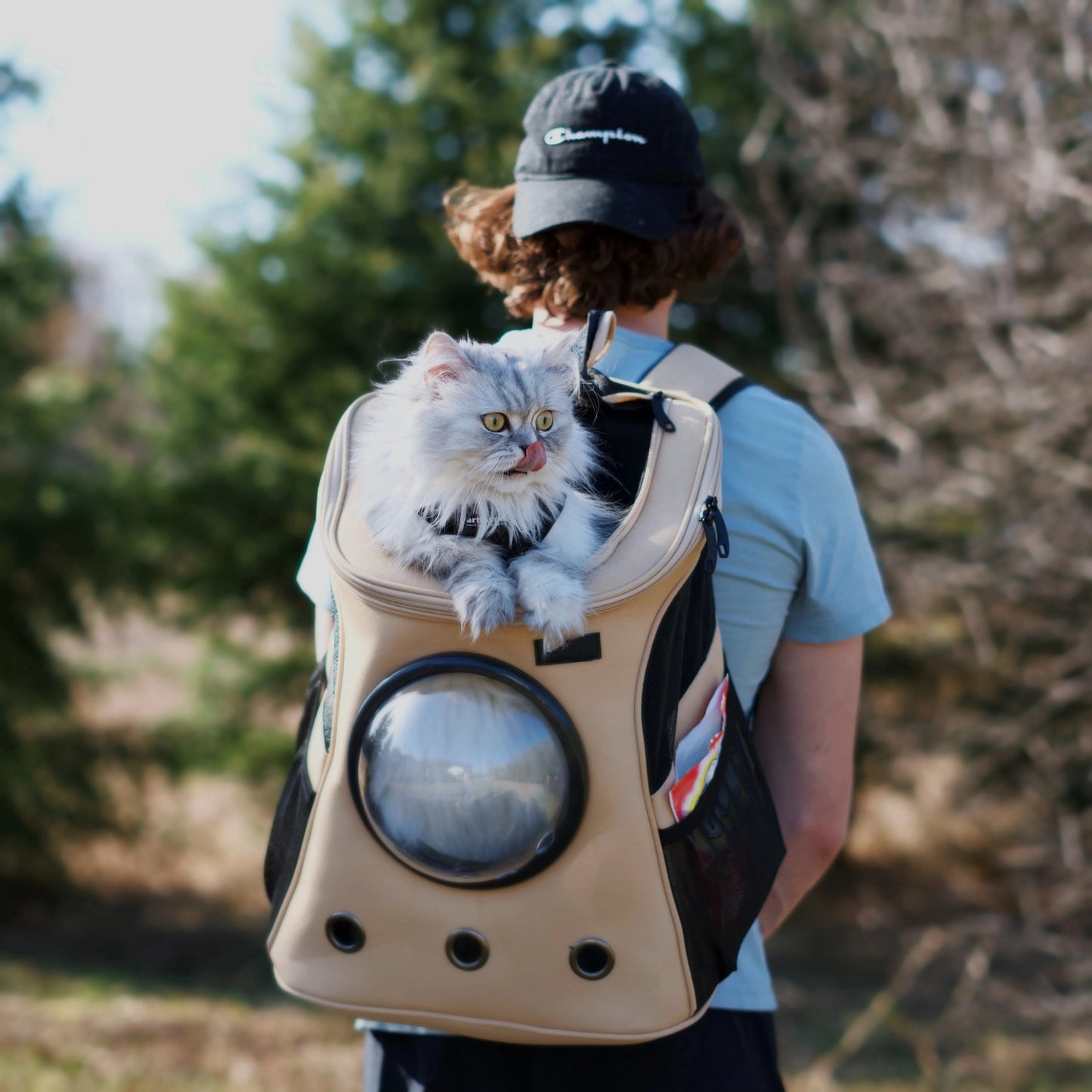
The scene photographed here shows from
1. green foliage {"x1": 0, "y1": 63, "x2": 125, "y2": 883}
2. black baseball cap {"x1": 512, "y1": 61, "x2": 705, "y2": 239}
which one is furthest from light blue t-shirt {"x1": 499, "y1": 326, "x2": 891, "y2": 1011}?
green foliage {"x1": 0, "y1": 63, "x2": 125, "y2": 883}

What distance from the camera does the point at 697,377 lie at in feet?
5.02

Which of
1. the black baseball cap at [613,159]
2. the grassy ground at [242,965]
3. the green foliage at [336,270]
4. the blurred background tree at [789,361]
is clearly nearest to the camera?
the black baseball cap at [613,159]

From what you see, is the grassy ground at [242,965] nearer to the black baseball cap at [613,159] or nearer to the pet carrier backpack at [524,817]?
the pet carrier backpack at [524,817]

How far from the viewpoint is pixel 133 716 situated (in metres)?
7.30

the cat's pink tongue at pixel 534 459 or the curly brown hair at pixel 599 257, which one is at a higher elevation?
the curly brown hair at pixel 599 257

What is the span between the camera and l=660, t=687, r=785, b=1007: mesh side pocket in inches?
50.2

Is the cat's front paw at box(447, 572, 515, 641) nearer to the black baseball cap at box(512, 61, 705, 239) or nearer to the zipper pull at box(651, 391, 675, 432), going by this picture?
the zipper pull at box(651, 391, 675, 432)

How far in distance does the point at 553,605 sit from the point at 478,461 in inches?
11.4

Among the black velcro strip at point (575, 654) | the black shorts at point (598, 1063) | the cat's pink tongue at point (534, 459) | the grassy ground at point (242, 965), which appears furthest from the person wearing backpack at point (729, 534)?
the grassy ground at point (242, 965)

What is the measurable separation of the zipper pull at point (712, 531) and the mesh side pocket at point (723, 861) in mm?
217

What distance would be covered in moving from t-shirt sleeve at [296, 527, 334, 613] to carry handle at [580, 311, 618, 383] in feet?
1.48

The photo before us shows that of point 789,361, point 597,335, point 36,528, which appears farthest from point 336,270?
point 597,335

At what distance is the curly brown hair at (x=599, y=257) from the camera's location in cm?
159

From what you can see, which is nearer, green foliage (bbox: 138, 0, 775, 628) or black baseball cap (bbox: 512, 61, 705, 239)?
black baseball cap (bbox: 512, 61, 705, 239)
